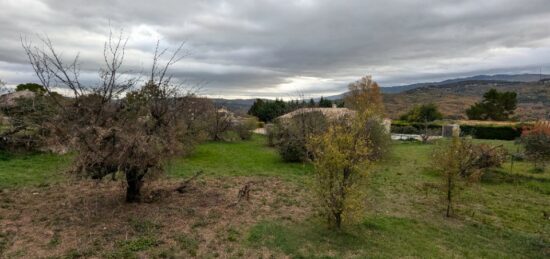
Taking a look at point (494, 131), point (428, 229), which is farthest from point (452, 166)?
point (494, 131)

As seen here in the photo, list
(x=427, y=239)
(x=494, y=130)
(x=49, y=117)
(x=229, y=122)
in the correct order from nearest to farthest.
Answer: (x=427, y=239)
(x=49, y=117)
(x=229, y=122)
(x=494, y=130)

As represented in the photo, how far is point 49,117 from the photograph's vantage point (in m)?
7.36

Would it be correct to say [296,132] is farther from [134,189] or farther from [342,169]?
[342,169]

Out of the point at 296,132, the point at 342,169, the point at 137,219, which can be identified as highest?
the point at 342,169

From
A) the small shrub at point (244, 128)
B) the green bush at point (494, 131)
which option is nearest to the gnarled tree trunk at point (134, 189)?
the small shrub at point (244, 128)

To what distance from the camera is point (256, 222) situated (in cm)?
711

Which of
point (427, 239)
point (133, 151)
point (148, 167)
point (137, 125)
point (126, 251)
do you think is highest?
point (137, 125)

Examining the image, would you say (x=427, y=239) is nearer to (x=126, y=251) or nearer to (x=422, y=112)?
(x=126, y=251)

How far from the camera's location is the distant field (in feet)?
18.9

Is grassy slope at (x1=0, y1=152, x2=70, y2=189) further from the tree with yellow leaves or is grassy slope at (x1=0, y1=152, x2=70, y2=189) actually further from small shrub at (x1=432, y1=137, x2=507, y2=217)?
small shrub at (x1=432, y1=137, x2=507, y2=217)

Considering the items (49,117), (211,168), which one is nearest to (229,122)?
(211,168)

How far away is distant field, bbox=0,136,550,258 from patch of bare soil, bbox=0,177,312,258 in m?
0.02

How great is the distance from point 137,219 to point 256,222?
7.88 feet

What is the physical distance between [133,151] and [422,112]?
45658 millimetres
